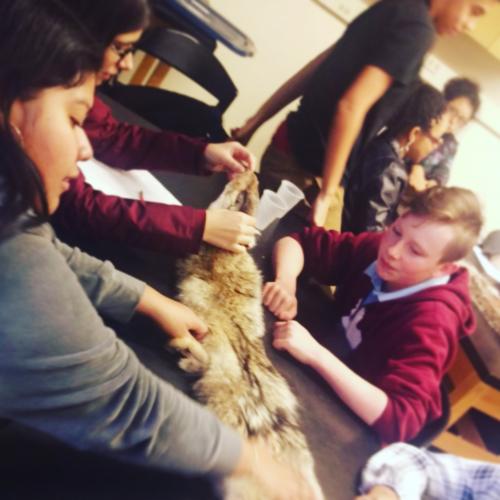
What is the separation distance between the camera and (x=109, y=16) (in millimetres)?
479

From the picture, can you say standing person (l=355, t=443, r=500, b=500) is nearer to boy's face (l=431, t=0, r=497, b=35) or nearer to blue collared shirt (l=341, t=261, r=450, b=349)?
blue collared shirt (l=341, t=261, r=450, b=349)

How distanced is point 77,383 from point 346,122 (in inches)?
34.8

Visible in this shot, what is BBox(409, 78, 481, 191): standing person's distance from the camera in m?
2.01

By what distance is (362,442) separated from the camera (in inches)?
21.2

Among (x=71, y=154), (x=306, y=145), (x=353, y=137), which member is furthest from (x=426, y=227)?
(x=71, y=154)

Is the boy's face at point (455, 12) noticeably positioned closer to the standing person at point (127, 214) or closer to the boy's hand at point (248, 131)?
the boy's hand at point (248, 131)

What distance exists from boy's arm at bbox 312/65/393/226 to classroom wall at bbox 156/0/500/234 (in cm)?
140

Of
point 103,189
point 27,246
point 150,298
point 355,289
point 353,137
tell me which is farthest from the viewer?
point 353,137

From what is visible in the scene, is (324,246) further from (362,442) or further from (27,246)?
(27,246)

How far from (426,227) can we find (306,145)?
0.50 metres

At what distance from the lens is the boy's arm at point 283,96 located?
1273mm

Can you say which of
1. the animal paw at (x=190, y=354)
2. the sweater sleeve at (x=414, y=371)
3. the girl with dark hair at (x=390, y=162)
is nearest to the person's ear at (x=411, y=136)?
the girl with dark hair at (x=390, y=162)

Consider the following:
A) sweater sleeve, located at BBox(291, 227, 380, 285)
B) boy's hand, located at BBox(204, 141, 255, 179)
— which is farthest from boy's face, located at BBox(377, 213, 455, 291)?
boy's hand, located at BBox(204, 141, 255, 179)

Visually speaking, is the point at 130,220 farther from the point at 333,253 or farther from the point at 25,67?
the point at 333,253
